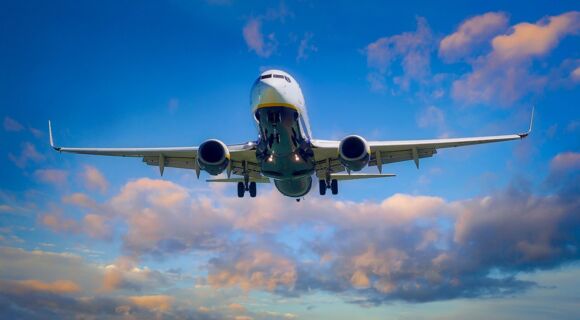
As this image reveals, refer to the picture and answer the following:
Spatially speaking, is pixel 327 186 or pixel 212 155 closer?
pixel 212 155

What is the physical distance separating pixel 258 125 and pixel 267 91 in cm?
248

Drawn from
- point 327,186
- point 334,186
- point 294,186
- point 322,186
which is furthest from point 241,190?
point 334,186

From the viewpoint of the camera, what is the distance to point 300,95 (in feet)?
84.2

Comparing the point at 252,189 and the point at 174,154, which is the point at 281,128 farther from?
the point at 252,189

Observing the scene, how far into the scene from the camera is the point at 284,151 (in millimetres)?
25562

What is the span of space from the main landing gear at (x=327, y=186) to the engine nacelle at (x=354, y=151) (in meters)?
6.06

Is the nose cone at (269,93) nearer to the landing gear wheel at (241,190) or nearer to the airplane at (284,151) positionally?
the airplane at (284,151)

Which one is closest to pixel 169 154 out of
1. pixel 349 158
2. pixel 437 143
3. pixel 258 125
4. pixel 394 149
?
pixel 258 125

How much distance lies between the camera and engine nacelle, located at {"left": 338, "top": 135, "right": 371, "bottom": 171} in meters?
25.1

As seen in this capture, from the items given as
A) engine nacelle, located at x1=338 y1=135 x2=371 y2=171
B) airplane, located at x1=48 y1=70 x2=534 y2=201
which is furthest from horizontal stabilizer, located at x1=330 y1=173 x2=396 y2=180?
engine nacelle, located at x1=338 y1=135 x2=371 y2=171

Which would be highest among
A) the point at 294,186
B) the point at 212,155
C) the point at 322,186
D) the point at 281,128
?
the point at 322,186

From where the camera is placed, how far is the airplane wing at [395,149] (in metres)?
27.7

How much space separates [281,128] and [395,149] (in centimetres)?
787

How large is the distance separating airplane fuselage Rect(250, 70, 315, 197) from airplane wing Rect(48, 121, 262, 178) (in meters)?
1.81
